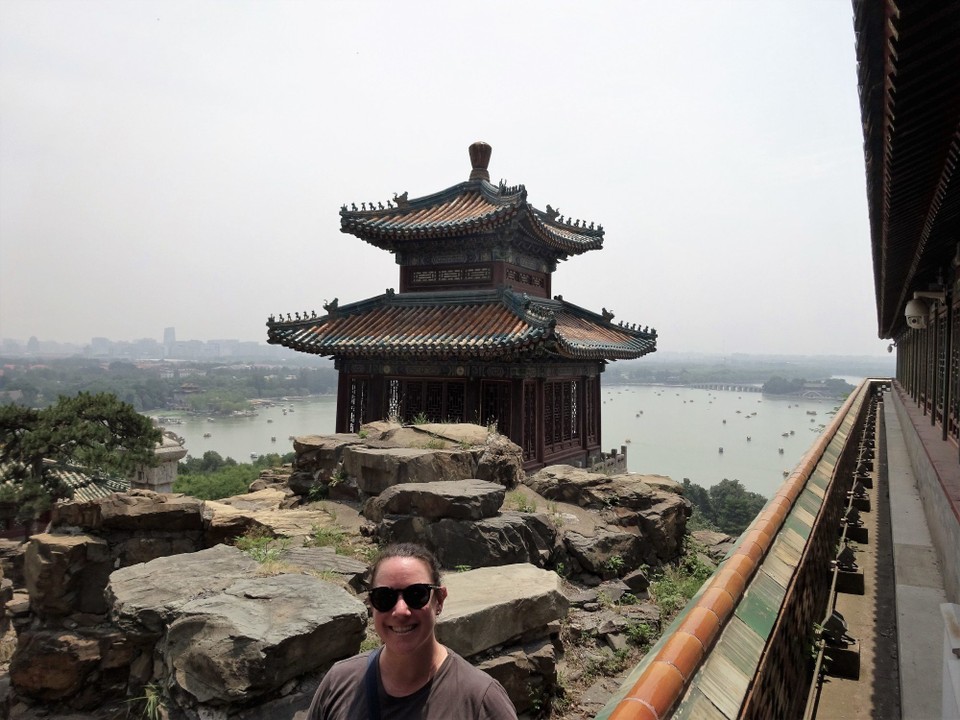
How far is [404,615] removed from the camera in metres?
2.11

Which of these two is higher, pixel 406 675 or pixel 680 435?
pixel 406 675

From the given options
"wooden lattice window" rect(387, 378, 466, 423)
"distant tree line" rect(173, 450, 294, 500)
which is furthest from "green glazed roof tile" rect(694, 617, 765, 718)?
"distant tree line" rect(173, 450, 294, 500)

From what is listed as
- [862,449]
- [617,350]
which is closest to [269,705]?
[862,449]

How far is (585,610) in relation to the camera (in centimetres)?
707

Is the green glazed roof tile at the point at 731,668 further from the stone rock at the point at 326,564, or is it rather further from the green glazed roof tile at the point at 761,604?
the stone rock at the point at 326,564

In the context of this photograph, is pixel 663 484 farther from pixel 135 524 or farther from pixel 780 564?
pixel 135 524

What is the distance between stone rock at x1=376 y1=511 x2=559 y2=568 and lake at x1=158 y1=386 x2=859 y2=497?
49706 mm

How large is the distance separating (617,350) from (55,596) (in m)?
13.4

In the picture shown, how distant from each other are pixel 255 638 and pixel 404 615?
248 centimetres

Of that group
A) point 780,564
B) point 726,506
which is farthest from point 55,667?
point 726,506

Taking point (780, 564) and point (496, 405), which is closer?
point (780, 564)

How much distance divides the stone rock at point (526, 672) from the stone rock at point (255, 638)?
1.21m

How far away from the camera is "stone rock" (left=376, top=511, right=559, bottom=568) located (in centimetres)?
693

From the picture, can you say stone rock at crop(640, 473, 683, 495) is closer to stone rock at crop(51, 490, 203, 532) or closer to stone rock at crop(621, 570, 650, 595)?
stone rock at crop(621, 570, 650, 595)
